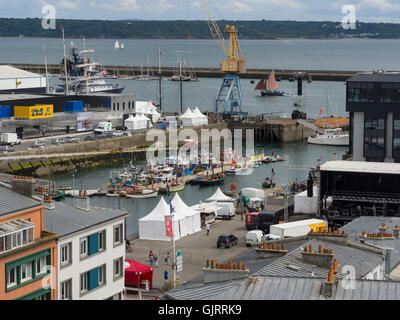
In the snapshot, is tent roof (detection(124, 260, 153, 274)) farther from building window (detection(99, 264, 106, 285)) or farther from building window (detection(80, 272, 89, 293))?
building window (detection(80, 272, 89, 293))

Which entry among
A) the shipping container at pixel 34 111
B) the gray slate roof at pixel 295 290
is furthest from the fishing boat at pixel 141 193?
the gray slate roof at pixel 295 290

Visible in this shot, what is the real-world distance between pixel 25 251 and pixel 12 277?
0.43 metres

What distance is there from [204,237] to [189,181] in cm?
1497

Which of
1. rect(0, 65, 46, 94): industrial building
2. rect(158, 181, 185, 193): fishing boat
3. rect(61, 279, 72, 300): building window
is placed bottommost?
rect(158, 181, 185, 193): fishing boat

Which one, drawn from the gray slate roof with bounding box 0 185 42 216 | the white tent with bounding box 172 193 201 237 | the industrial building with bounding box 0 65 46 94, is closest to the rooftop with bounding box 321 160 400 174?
the white tent with bounding box 172 193 201 237

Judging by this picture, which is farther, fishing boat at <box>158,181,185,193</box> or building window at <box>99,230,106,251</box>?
fishing boat at <box>158,181,185,193</box>

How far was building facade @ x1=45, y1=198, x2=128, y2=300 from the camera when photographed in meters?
12.9

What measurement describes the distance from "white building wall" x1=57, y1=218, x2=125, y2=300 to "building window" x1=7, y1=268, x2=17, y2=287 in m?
1.09

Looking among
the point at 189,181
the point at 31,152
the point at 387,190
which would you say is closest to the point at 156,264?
the point at 387,190

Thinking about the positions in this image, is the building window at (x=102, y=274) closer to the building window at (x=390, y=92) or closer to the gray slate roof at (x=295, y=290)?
the gray slate roof at (x=295, y=290)

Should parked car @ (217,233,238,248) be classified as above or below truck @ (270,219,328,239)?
below

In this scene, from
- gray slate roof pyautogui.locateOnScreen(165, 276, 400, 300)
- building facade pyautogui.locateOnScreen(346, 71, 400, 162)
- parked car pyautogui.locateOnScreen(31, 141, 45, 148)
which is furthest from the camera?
parked car pyautogui.locateOnScreen(31, 141, 45, 148)

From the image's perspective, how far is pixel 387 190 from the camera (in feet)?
84.7
